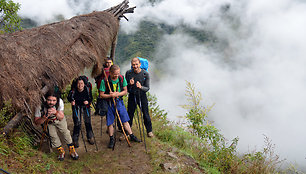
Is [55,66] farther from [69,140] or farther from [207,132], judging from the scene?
[207,132]

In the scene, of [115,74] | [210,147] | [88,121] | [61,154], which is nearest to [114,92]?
[115,74]

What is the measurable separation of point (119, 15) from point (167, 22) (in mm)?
162548

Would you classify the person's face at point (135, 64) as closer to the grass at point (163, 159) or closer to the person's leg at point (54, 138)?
the grass at point (163, 159)

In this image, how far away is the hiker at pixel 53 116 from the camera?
377cm

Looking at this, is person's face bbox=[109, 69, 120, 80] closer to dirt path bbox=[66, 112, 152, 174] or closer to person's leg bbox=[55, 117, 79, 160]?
person's leg bbox=[55, 117, 79, 160]

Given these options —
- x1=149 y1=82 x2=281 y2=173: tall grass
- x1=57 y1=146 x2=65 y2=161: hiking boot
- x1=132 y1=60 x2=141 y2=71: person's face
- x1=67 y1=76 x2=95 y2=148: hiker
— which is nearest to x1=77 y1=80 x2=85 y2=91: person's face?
x1=67 y1=76 x2=95 y2=148: hiker

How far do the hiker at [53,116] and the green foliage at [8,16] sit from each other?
806 cm

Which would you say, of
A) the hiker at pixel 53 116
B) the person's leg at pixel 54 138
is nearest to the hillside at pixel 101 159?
the person's leg at pixel 54 138

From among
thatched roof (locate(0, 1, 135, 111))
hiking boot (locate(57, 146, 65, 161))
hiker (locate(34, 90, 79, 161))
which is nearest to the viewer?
thatched roof (locate(0, 1, 135, 111))

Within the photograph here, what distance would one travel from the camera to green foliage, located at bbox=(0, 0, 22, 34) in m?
9.41

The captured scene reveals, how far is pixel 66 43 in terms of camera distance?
4.71 metres

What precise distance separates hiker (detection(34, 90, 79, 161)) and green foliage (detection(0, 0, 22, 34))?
8.06 m

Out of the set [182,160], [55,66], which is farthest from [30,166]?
[182,160]

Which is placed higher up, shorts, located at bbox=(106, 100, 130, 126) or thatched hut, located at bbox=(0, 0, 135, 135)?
thatched hut, located at bbox=(0, 0, 135, 135)
